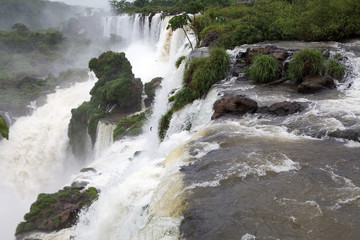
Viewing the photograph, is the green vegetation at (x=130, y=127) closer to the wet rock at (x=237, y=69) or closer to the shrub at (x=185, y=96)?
the shrub at (x=185, y=96)

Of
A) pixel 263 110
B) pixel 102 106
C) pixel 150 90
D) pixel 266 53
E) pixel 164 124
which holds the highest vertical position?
pixel 266 53

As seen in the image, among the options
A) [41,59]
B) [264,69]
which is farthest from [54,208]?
[41,59]

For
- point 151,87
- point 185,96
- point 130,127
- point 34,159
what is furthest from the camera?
point 34,159

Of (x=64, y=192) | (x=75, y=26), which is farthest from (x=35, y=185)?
(x=75, y=26)

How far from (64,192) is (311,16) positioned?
15.3 meters

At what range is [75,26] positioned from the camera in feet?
232

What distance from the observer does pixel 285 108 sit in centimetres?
955

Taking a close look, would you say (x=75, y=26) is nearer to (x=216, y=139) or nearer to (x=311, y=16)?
(x=311, y=16)

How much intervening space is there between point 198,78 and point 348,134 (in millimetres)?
6229

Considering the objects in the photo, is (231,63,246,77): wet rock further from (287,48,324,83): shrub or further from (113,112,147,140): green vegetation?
(113,112,147,140): green vegetation

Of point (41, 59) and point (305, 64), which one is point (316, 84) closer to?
point (305, 64)

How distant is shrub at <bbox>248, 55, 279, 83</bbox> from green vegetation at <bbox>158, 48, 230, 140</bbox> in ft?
4.49

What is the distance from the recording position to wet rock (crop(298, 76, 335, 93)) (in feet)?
36.4

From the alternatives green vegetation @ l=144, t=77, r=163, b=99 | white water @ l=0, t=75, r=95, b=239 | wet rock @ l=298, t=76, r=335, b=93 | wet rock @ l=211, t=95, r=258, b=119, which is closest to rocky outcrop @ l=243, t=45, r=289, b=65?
wet rock @ l=298, t=76, r=335, b=93
